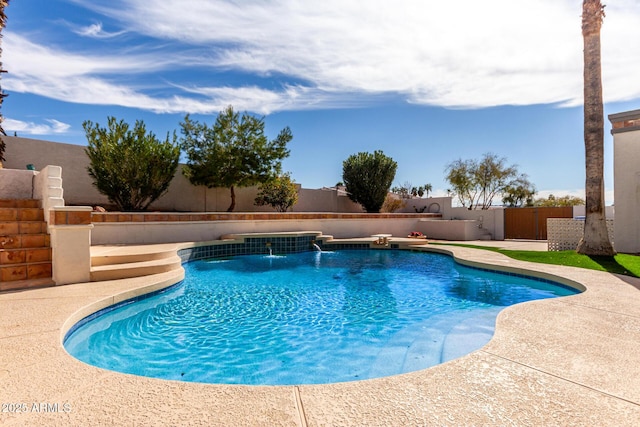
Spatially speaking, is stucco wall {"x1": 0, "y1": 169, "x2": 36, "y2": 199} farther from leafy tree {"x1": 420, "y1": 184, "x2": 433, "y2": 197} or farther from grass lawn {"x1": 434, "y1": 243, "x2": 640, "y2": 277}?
leafy tree {"x1": 420, "y1": 184, "x2": 433, "y2": 197}

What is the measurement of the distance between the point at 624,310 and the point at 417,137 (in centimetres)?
1928

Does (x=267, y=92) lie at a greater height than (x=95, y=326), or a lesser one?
greater

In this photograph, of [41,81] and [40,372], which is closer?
[40,372]

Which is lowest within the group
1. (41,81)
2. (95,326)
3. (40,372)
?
(95,326)

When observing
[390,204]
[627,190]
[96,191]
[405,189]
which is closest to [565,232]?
[627,190]

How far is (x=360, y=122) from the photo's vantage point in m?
18.3

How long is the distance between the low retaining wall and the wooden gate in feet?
15.1

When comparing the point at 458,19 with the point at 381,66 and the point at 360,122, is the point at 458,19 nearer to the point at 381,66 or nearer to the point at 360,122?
the point at 381,66

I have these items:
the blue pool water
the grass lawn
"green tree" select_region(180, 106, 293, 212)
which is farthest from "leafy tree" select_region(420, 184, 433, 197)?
the blue pool water

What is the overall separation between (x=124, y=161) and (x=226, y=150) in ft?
14.7

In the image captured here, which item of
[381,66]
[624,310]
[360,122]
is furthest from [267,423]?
[360,122]

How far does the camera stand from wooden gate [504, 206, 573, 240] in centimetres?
1580

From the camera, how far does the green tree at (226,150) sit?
14.5 m

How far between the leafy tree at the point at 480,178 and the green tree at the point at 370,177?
27.7 ft
